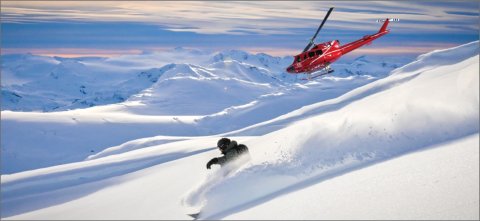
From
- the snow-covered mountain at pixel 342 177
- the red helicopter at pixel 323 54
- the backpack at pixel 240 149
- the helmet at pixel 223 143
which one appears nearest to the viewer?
the snow-covered mountain at pixel 342 177

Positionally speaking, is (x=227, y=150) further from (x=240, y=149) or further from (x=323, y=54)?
(x=323, y=54)

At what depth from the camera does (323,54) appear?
21.7 metres

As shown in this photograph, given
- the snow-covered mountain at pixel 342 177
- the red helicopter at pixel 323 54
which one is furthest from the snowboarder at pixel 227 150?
the red helicopter at pixel 323 54

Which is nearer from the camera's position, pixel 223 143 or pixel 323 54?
pixel 223 143

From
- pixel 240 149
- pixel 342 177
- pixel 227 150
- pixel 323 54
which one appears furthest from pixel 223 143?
pixel 323 54

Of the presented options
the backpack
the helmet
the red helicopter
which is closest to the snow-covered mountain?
the backpack

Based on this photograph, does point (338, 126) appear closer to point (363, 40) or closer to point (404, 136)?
point (404, 136)

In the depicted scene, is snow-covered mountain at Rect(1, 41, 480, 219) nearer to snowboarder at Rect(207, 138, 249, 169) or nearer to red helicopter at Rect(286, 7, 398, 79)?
snowboarder at Rect(207, 138, 249, 169)

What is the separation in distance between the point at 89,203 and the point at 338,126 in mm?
8737

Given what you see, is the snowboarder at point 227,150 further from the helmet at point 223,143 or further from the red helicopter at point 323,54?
the red helicopter at point 323,54

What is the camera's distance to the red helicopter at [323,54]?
71.4ft

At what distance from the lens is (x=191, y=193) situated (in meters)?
12.8

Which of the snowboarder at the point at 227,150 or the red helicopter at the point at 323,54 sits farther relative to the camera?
the red helicopter at the point at 323,54

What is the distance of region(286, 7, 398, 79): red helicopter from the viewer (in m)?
21.8
